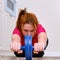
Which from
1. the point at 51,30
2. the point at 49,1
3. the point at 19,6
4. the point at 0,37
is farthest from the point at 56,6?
the point at 0,37

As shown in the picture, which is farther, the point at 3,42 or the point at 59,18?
the point at 59,18

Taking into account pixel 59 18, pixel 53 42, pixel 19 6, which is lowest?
pixel 53 42

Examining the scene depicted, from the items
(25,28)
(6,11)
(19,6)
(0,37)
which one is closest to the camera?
(25,28)

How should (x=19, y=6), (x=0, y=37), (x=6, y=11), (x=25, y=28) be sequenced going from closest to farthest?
(x=25, y=28)
(x=0, y=37)
(x=6, y=11)
(x=19, y=6)

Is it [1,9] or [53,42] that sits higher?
[1,9]

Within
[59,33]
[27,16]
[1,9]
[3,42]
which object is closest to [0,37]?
[3,42]

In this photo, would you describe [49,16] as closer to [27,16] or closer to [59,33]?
[59,33]

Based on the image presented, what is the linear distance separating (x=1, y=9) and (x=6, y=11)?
105mm

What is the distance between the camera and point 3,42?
1.40 metres

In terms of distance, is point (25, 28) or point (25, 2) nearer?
point (25, 28)

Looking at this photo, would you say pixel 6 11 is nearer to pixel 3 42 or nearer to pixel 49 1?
pixel 3 42

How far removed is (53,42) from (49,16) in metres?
0.29

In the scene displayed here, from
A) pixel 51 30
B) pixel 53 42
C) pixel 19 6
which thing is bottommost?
pixel 53 42

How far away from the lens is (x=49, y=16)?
7.19ft
